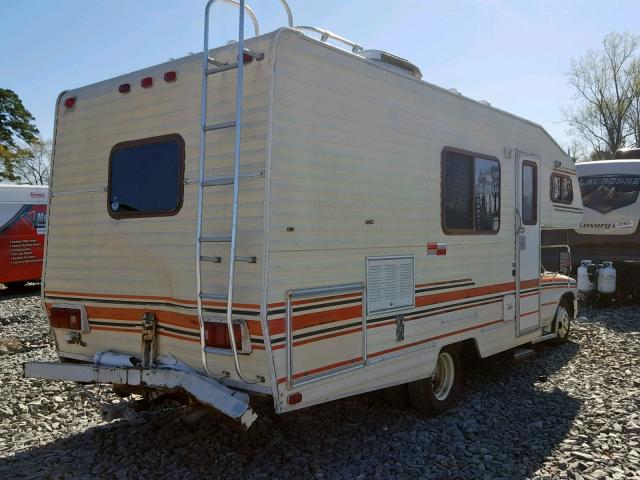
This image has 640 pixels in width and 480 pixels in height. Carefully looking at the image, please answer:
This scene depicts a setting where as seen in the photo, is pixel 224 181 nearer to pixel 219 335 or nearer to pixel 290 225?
pixel 290 225

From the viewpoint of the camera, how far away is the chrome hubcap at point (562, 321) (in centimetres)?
755

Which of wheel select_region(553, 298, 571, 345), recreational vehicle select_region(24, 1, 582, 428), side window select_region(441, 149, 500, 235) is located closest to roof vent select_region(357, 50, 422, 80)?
recreational vehicle select_region(24, 1, 582, 428)

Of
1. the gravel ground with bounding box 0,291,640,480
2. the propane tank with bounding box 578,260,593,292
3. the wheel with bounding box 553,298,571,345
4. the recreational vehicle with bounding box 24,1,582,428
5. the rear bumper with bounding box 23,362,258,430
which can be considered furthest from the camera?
the propane tank with bounding box 578,260,593,292

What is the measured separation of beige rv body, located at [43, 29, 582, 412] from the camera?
365 centimetres

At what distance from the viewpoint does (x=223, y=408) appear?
3488mm

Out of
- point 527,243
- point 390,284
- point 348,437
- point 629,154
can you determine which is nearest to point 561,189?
point 527,243

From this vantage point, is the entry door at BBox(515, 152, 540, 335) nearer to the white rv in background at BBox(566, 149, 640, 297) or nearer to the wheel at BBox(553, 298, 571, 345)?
the wheel at BBox(553, 298, 571, 345)

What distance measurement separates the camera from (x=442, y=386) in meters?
5.34

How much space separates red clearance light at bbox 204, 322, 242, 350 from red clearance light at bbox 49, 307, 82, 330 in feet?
4.56

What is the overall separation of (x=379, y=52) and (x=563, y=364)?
4.42 m

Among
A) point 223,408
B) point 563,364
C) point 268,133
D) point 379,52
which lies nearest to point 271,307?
point 223,408

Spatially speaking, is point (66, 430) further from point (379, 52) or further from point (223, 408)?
point (379, 52)

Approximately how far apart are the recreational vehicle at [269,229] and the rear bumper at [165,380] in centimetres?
1

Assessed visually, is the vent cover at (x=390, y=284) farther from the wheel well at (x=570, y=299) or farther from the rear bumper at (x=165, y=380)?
the wheel well at (x=570, y=299)
